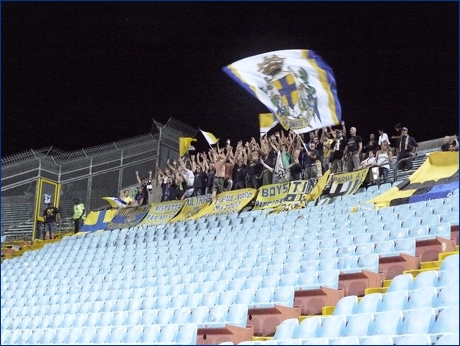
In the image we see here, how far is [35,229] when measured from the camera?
16.6 metres

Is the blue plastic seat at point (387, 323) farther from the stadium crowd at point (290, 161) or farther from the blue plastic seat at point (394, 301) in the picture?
the stadium crowd at point (290, 161)

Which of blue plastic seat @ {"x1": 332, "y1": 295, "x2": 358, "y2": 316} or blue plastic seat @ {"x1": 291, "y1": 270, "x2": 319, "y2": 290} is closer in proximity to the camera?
blue plastic seat @ {"x1": 332, "y1": 295, "x2": 358, "y2": 316}

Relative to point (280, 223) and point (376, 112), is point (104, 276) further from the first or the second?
point (376, 112)

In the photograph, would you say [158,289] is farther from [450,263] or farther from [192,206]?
[192,206]

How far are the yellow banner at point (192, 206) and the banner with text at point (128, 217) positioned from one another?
102 centimetres

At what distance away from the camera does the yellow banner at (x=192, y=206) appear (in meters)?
14.4

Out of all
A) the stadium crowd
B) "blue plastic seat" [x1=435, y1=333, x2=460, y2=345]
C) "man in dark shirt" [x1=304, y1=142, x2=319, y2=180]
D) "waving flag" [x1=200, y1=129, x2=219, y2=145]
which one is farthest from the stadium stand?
"waving flag" [x1=200, y1=129, x2=219, y2=145]

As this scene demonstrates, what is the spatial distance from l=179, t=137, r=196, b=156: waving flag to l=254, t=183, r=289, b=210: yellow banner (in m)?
5.32

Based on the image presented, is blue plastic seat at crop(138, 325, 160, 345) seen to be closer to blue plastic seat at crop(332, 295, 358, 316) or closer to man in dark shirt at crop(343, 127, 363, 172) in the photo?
blue plastic seat at crop(332, 295, 358, 316)

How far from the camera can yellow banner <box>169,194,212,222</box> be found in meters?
14.4

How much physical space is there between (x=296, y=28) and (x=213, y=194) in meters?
6.03

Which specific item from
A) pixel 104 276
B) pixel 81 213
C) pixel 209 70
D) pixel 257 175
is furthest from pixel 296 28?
pixel 104 276

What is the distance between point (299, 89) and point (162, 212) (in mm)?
4180

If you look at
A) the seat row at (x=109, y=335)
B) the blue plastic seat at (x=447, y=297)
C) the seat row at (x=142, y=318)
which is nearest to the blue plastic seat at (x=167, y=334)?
the seat row at (x=109, y=335)
